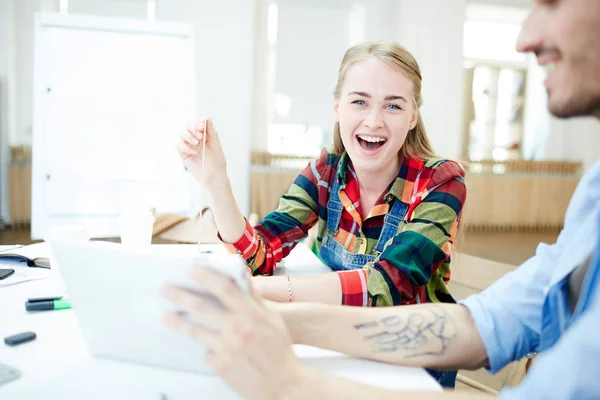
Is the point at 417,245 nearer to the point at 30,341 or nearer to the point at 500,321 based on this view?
the point at 500,321

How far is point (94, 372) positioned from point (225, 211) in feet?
2.23

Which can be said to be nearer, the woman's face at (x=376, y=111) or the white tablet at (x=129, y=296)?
the white tablet at (x=129, y=296)

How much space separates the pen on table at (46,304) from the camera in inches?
33.2

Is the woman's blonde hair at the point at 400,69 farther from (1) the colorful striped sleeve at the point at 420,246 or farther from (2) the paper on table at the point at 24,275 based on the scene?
(2) the paper on table at the point at 24,275

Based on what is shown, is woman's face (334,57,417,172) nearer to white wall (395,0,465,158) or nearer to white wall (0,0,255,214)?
white wall (0,0,255,214)

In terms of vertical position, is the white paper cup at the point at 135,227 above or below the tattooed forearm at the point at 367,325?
above

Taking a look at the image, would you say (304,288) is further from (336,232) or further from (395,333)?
(336,232)

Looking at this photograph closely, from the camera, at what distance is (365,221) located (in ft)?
4.25

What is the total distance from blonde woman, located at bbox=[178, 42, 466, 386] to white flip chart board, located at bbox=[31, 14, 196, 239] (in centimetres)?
99

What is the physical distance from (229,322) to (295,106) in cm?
441

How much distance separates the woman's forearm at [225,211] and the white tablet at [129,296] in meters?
0.62

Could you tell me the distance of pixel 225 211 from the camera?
50.3 inches

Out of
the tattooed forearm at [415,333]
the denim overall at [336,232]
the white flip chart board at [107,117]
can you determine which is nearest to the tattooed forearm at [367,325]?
the tattooed forearm at [415,333]

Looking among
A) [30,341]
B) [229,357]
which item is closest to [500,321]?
[229,357]
